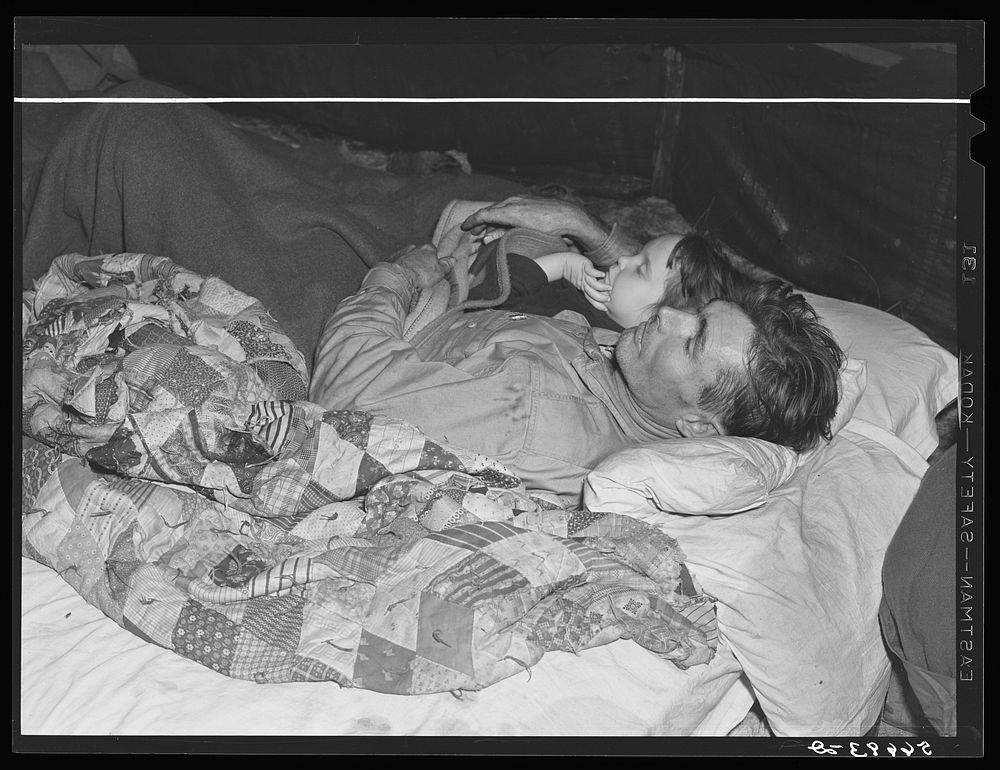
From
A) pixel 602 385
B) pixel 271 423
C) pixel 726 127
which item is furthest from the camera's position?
pixel 726 127

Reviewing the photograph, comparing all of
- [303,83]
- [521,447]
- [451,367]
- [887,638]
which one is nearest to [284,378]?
[451,367]

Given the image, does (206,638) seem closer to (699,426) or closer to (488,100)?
(699,426)

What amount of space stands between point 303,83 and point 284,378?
719 millimetres

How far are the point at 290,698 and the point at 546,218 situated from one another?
810 millimetres

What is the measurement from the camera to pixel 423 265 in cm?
135

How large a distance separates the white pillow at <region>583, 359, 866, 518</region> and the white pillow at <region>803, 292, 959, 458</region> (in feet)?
0.95

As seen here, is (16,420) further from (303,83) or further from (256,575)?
(303,83)

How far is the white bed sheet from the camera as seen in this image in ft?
3.11

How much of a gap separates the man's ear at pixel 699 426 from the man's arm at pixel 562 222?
1.11 feet

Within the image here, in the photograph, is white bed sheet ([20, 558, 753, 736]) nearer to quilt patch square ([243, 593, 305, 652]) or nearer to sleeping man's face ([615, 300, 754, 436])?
quilt patch square ([243, 593, 305, 652])

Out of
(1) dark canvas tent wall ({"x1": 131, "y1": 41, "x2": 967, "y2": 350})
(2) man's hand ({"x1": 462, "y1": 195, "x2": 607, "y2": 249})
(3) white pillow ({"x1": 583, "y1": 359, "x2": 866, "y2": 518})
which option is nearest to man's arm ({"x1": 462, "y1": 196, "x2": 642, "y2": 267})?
(2) man's hand ({"x1": 462, "y1": 195, "x2": 607, "y2": 249})

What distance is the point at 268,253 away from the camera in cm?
134

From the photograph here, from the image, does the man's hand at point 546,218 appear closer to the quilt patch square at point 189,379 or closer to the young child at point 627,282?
the young child at point 627,282

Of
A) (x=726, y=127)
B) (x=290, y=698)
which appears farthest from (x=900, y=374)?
(x=290, y=698)
